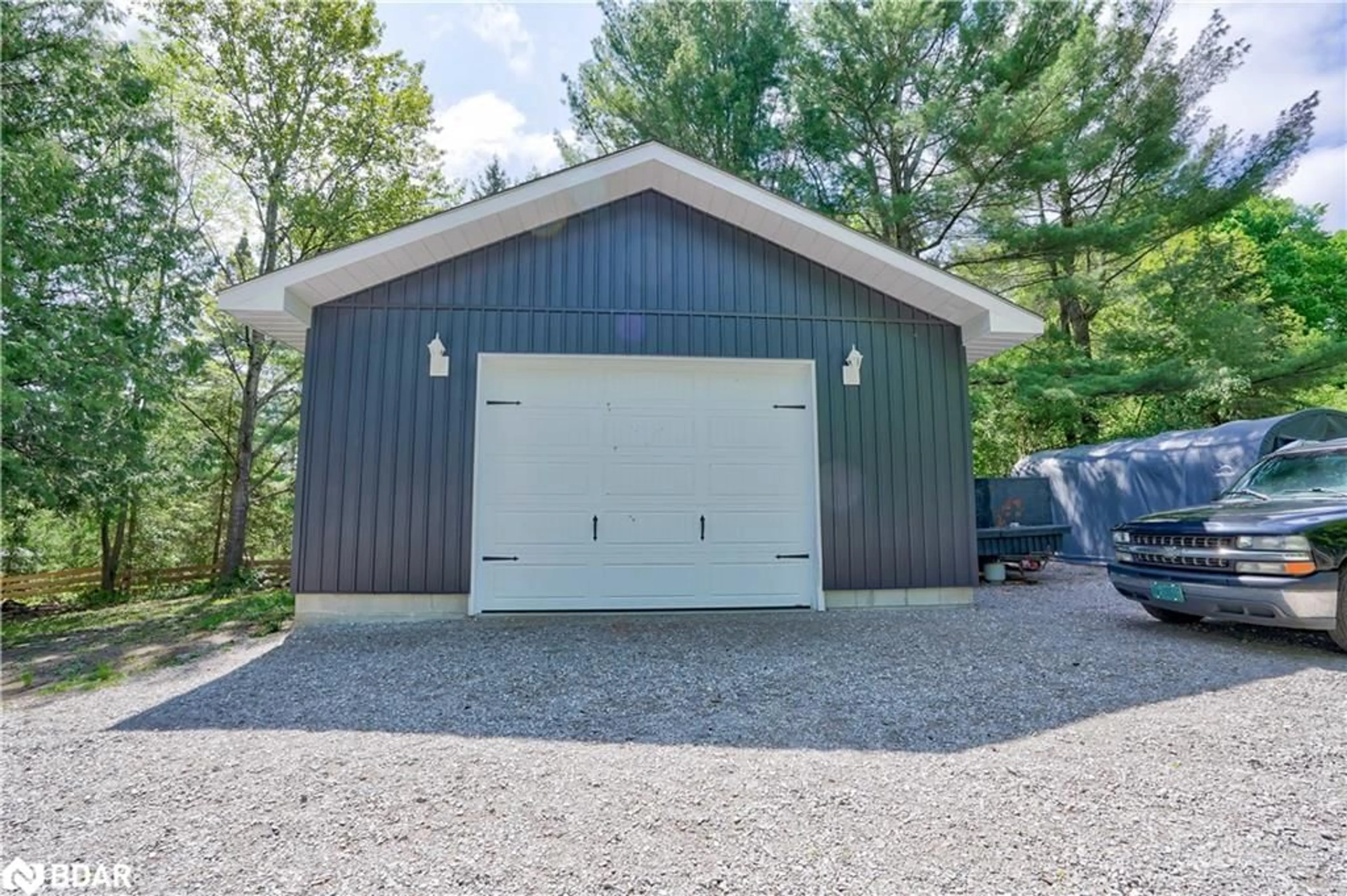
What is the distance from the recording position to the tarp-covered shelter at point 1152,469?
771cm

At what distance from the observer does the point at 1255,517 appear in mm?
4320

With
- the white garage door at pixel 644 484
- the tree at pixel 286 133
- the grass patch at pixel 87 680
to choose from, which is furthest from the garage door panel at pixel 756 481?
the tree at pixel 286 133

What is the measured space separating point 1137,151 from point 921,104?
423cm

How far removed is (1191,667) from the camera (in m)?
3.81

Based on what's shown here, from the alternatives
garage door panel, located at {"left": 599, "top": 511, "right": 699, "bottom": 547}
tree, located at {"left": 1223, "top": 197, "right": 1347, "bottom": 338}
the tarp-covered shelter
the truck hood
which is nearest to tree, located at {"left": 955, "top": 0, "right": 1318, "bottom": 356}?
the tarp-covered shelter

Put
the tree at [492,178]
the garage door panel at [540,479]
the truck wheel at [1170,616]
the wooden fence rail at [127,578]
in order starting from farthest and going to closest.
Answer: the tree at [492,178] < the wooden fence rail at [127,578] < the garage door panel at [540,479] < the truck wheel at [1170,616]

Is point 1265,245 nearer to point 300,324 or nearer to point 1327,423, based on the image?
point 1327,423

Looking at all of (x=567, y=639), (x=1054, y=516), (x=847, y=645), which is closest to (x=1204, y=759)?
(x=847, y=645)

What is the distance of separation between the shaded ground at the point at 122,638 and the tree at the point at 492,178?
392 inches

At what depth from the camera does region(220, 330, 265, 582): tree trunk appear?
11.2 m

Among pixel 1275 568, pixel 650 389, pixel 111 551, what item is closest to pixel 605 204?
pixel 650 389

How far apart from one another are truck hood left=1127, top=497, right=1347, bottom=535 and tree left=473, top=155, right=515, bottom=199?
14.2 metres

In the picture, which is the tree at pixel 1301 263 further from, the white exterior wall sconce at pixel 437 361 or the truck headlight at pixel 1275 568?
the white exterior wall sconce at pixel 437 361

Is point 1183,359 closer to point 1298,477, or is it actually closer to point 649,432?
point 1298,477
